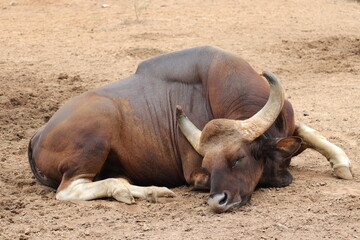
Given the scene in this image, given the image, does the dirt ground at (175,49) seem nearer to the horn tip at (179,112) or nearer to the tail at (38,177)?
the tail at (38,177)

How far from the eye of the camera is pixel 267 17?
52.9ft

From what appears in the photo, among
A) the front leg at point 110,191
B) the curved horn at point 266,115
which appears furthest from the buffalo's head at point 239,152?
the front leg at point 110,191

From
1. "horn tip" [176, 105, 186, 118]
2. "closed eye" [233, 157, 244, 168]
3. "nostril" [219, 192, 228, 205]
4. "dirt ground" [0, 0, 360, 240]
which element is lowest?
"dirt ground" [0, 0, 360, 240]

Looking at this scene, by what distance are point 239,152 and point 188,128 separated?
629mm

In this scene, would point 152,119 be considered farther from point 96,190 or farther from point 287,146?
point 287,146

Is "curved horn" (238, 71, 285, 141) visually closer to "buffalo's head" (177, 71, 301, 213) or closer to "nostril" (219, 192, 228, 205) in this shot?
"buffalo's head" (177, 71, 301, 213)

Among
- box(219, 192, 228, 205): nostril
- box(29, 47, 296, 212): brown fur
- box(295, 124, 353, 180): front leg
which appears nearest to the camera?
box(219, 192, 228, 205): nostril

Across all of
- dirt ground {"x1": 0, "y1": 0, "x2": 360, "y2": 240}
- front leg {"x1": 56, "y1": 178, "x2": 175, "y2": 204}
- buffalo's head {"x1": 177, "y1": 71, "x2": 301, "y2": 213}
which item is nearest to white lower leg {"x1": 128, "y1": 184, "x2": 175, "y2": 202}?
front leg {"x1": 56, "y1": 178, "x2": 175, "y2": 204}

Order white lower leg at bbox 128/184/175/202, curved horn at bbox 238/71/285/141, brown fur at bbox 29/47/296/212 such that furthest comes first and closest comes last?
brown fur at bbox 29/47/296/212 → white lower leg at bbox 128/184/175/202 → curved horn at bbox 238/71/285/141

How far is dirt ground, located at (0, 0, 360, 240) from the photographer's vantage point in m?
5.87

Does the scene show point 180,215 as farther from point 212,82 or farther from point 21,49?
point 21,49

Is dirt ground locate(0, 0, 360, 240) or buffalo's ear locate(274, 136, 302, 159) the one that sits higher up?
buffalo's ear locate(274, 136, 302, 159)

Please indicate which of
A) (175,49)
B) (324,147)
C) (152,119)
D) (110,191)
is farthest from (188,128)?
(175,49)

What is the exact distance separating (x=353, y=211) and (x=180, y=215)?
1.35 meters
